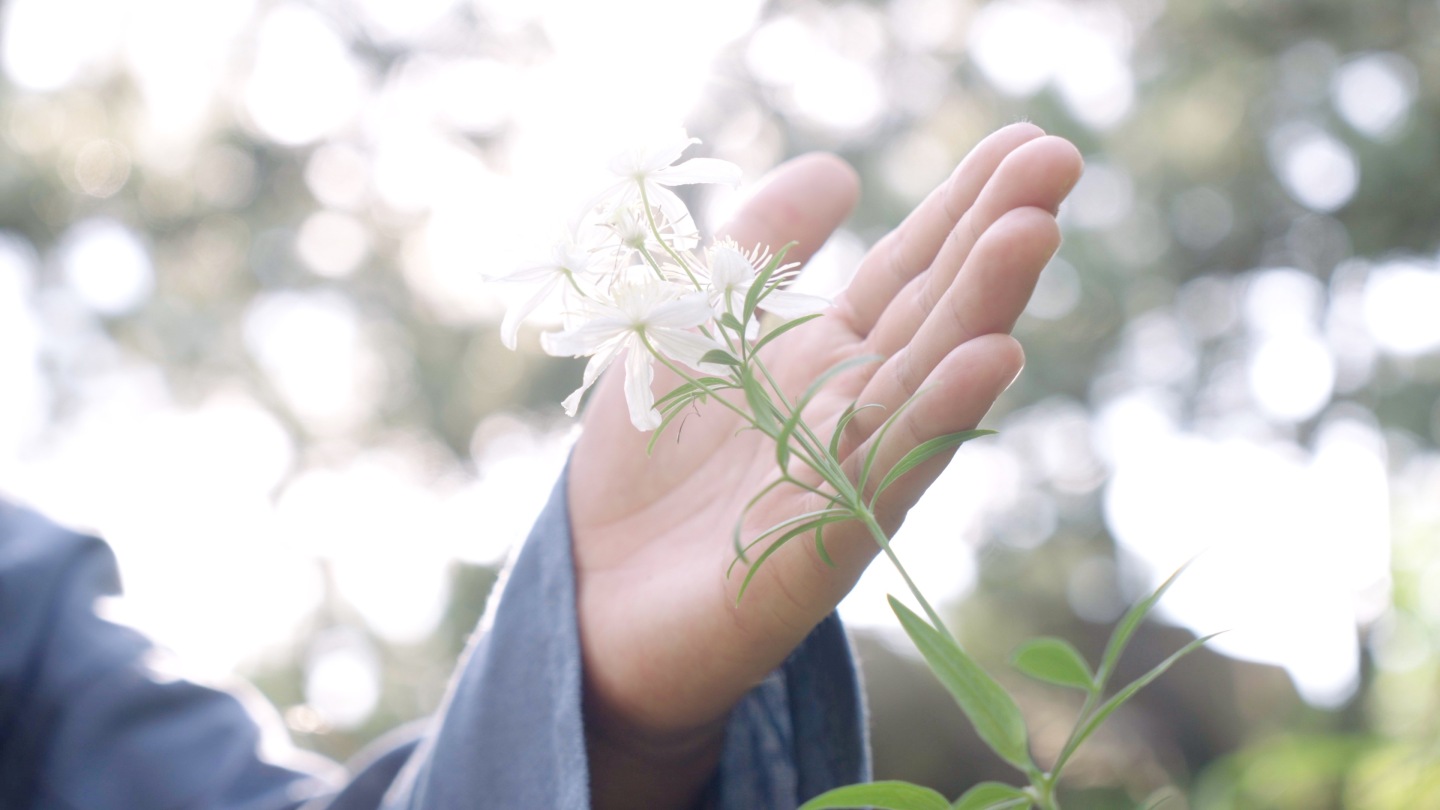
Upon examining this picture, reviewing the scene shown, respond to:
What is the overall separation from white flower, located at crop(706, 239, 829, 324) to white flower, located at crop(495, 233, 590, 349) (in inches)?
2.7

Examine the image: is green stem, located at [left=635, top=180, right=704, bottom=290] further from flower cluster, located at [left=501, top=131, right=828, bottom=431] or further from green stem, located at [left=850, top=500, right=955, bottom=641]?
green stem, located at [left=850, top=500, right=955, bottom=641]

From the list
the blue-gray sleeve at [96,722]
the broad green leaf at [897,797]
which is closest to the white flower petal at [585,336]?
the broad green leaf at [897,797]

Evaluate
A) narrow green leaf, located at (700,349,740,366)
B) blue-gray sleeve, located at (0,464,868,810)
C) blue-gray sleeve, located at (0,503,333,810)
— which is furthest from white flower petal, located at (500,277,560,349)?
blue-gray sleeve, located at (0,503,333,810)

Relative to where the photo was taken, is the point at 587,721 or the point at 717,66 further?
the point at 717,66

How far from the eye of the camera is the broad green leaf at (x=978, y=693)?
387 millimetres

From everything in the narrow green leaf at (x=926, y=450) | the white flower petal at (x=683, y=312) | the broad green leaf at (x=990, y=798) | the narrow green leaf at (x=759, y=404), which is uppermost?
the white flower petal at (x=683, y=312)

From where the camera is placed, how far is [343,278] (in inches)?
146

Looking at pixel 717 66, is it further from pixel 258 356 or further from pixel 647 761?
pixel 647 761

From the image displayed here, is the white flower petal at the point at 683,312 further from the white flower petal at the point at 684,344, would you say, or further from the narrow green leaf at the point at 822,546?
the narrow green leaf at the point at 822,546

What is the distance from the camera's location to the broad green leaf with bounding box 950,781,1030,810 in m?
0.38

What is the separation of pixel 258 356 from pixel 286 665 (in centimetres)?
111

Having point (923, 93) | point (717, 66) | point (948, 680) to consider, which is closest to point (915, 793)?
point (948, 680)

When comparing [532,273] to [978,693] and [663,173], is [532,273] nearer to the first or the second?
[663,173]

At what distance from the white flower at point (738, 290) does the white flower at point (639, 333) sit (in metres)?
0.01
